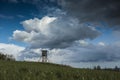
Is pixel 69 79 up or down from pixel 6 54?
down

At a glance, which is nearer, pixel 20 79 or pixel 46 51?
pixel 20 79

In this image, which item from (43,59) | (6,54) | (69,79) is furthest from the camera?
(43,59)

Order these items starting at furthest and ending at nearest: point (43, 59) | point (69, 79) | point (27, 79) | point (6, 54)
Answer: point (43, 59) → point (6, 54) → point (69, 79) → point (27, 79)

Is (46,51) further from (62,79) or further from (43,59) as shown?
(62,79)

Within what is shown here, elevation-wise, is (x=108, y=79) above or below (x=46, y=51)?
below

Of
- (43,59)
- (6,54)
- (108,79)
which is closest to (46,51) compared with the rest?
(43,59)

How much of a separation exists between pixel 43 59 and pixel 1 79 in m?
80.5

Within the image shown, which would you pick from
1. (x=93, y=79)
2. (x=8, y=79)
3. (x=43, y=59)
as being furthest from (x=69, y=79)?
(x=43, y=59)

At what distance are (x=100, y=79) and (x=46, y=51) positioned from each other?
8019 cm

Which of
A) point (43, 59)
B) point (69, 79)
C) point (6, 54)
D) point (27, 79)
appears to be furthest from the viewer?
point (43, 59)

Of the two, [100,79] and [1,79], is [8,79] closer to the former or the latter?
[1,79]

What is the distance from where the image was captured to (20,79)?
11.0 metres

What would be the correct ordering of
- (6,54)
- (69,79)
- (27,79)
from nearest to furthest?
(27,79)
(69,79)
(6,54)

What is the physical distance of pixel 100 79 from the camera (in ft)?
40.8
